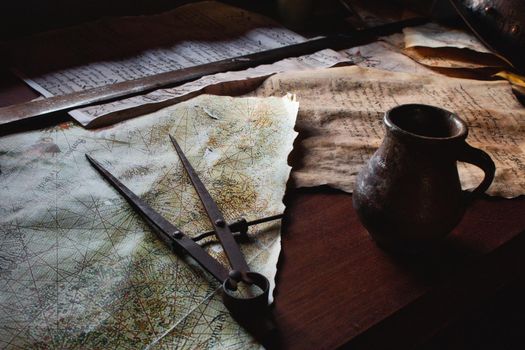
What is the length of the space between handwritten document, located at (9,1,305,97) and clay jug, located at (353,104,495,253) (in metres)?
0.76

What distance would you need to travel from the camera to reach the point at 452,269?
75 cm

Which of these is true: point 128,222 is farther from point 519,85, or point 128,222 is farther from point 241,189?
point 519,85

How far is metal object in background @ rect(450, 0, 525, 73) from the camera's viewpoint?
1293 mm

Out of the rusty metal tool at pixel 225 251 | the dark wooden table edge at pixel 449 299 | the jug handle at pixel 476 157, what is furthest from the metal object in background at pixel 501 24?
the rusty metal tool at pixel 225 251

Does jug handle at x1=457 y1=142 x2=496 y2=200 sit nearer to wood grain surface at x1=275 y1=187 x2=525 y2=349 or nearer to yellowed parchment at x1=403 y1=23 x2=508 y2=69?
wood grain surface at x1=275 y1=187 x2=525 y2=349

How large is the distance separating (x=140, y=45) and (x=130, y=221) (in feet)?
2.58

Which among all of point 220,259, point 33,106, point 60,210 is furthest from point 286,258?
point 33,106

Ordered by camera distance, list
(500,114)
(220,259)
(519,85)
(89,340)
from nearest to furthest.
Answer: (89,340)
(220,259)
(500,114)
(519,85)

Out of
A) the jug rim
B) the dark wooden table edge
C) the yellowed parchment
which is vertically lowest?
the dark wooden table edge

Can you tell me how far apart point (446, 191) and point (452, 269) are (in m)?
0.14

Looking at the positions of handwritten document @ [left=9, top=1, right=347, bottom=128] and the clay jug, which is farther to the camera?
handwritten document @ [left=9, top=1, right=347, bottom=128]

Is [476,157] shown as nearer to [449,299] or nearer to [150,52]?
[449,299]

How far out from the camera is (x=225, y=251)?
70 cm

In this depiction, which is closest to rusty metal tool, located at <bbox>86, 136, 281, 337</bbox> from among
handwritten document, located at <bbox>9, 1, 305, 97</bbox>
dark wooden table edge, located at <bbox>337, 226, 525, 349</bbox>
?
dark wooden table edge, located at <bbox>337, 226, 525, 349</bbox>
